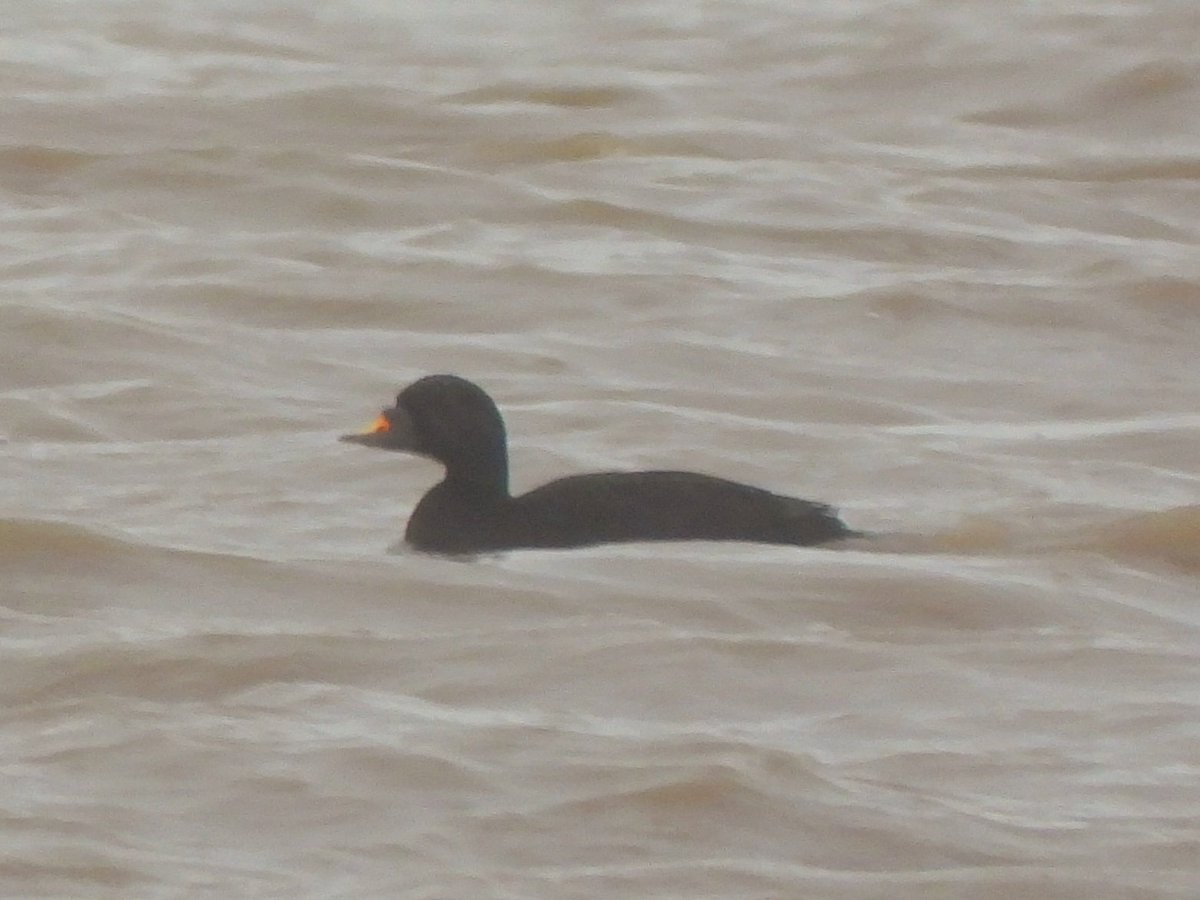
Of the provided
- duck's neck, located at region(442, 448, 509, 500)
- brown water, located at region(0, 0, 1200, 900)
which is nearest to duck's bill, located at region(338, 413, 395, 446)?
duck's neck, located at region(442, 448, 509, 500)

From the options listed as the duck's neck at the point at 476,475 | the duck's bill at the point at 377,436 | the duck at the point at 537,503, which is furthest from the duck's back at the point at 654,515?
the duck's bill at the point at 377,436

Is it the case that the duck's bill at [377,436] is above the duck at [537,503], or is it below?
above

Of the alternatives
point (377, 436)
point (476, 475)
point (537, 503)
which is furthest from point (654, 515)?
point (377, 436)

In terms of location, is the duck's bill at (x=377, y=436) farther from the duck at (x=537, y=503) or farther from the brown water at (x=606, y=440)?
the brown water at (x=606, y=440)

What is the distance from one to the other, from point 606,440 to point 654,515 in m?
2.23

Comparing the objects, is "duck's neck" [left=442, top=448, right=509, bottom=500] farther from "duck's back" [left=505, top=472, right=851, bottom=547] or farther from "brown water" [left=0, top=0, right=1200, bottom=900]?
"brown water" [left=0, top=0, right=1200, bottom=900]

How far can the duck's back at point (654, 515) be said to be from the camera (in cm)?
1020

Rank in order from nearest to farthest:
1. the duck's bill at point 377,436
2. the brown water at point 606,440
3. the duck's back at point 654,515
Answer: the brown water at point 606,440, the duck's back at point 654,515, the duck's bill at point 377,436

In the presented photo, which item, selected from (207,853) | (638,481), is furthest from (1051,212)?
(207,853)

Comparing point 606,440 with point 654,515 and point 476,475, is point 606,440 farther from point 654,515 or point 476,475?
point 654,515

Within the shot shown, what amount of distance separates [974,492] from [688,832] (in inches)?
159

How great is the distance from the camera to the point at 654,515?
10.2 meters

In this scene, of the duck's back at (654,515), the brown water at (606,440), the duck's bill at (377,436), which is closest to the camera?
the brown water at (606,440)

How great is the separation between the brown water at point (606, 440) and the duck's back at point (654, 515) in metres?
0.09
